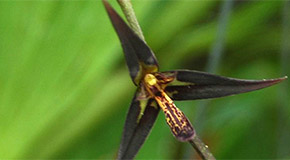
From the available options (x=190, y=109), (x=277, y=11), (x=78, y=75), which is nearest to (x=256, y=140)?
(x=190, y=109)

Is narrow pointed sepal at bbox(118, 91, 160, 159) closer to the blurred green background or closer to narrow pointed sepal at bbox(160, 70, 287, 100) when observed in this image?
narrow pointed sepal at bbox(160, 70, 287, 100)

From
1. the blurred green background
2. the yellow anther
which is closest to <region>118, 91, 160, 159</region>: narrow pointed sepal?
the yellow anther

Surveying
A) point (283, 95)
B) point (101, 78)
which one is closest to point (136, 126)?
point (101, 78)

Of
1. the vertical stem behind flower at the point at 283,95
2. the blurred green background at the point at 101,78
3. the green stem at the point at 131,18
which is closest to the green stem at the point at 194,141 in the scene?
the green stem at the point at 131,18

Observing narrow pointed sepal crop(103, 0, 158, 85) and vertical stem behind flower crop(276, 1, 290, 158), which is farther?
vertical stem behind flower crop(276, 1, 290, 158)

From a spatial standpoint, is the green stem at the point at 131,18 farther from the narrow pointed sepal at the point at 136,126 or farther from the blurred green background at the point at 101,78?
→ the blurred green background at the point at 101,78
